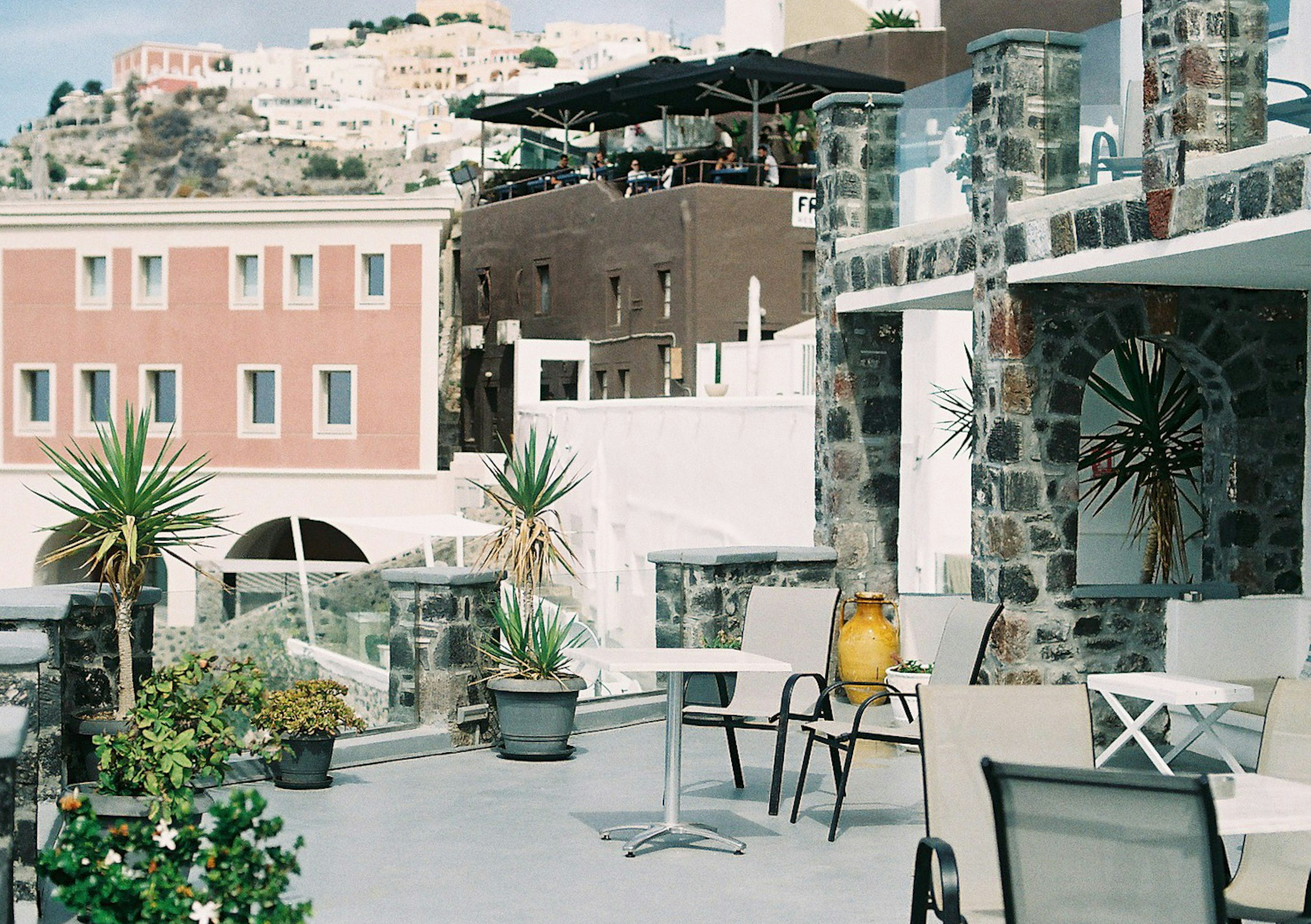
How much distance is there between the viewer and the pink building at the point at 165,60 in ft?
554

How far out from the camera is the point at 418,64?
167000 mm

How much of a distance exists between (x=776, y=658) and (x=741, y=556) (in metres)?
→ 2.89

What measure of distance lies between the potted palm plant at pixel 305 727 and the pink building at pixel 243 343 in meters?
22.5

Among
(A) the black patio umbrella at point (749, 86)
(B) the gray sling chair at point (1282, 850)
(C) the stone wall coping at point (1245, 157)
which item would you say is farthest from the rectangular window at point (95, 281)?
(B) the gray sling chair at point (1282, 850)

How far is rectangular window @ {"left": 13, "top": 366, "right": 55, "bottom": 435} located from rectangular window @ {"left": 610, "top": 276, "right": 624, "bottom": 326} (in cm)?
1072

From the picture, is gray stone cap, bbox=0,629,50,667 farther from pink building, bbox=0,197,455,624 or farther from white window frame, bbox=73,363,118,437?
white window frame, bbox=73,363,118,437

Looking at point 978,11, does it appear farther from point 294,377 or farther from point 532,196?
point 294,377

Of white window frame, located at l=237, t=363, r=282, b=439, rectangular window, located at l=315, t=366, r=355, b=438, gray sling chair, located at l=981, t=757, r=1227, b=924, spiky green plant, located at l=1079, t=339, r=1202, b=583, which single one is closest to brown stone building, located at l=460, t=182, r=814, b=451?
rectangular window, located at l=315, t=366, r=355, b=438

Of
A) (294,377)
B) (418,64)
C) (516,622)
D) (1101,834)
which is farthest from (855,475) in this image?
(418,64)

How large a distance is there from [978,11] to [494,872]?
29.0 m

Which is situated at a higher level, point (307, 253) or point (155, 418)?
point (307, 253)

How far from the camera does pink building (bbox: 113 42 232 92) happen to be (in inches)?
6649

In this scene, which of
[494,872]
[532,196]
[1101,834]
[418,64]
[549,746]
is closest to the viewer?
[1101,834]

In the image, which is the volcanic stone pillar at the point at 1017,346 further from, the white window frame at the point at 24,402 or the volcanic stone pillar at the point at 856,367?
the white window frame at the point at 24,402
